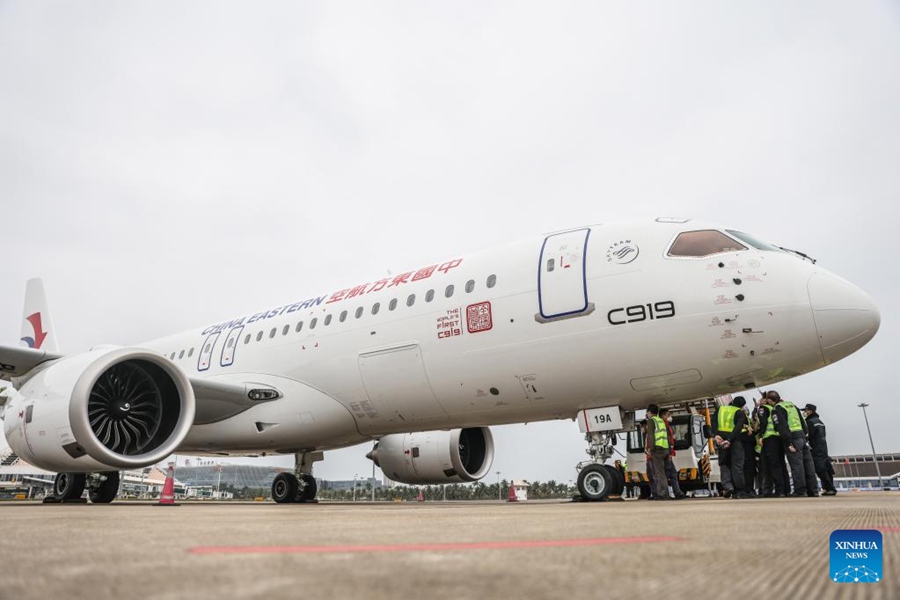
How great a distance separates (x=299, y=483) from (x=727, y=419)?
7383mm

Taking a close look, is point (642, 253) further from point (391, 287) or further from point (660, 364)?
point (391, 287)

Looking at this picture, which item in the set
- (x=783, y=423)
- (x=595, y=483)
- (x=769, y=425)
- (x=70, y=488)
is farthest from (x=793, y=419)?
(x=70, y=488)

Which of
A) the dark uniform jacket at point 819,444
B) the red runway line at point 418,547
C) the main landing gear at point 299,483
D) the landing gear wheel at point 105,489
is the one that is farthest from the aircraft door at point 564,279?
the landing gear wheel at point 105,489

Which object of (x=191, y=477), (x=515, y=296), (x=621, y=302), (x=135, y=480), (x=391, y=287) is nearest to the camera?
(x=621, y=302)

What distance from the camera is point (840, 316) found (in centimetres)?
657

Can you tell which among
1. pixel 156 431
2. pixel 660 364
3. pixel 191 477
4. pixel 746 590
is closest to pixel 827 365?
pixel 660 364

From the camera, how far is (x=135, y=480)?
7881cm

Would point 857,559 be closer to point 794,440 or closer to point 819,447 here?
point 794,440

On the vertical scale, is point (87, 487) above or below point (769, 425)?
below

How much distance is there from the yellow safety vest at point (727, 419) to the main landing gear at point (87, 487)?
9530mm

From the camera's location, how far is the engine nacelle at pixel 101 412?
7.43 metres

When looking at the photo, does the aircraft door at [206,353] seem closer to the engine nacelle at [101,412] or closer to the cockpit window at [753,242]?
the engine nacelle at [101,412]

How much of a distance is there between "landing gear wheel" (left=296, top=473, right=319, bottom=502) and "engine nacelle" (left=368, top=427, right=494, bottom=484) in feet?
4.22

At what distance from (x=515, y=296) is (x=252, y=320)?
6200 millimetres
